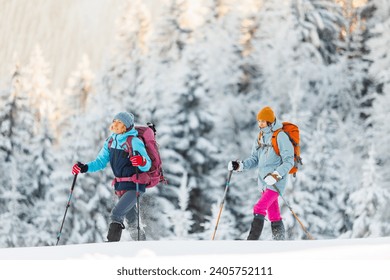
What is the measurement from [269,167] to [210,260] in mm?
1917

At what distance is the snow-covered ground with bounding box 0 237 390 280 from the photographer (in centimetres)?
670

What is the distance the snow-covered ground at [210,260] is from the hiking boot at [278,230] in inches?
35.2

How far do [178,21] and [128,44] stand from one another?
173 inches

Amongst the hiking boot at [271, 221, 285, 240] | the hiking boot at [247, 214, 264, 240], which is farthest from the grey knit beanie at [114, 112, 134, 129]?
the hiking boot at [271, 221, 285, 240]

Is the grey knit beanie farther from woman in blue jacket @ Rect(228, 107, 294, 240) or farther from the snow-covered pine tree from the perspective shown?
the snow-covered pine tree

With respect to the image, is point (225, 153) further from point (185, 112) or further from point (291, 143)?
point (291, 143)

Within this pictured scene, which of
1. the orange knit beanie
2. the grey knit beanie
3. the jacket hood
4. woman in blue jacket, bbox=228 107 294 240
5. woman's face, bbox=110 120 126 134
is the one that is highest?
the orange knit beanie

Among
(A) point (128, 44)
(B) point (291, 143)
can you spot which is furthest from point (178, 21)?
(B) point (291, 143)

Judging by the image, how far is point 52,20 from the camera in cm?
8581

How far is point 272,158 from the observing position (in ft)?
28.6

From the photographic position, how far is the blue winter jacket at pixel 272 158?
854 cm

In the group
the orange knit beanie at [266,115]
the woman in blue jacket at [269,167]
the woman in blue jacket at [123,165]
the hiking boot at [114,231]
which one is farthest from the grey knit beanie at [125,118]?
the orange knit beanie at [266,115]

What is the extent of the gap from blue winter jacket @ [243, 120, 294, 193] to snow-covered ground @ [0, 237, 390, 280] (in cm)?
95

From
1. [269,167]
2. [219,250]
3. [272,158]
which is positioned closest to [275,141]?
[272,158]
